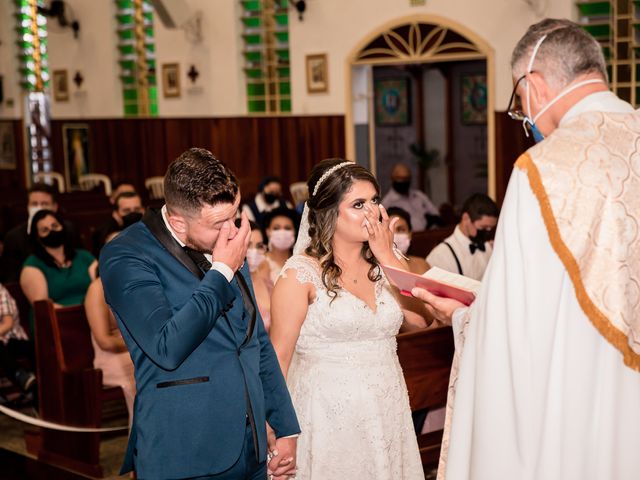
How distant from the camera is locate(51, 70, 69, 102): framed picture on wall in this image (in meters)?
18.9

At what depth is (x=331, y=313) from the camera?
3922 millimetres

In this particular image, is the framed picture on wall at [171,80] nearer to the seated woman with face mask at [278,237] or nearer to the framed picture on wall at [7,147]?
the framed picture on wall at [7,147]

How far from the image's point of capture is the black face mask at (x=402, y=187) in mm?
11410

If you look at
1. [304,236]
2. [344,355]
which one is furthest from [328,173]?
[344,355]

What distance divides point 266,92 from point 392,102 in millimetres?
2838

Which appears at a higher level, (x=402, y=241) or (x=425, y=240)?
(x=402, y=241)

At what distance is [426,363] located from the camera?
522 centimetres

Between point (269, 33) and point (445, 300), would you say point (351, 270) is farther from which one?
point (269, 33)

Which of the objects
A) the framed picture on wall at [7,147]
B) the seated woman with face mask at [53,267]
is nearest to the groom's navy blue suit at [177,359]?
the seated woman with face mask at [53,267]

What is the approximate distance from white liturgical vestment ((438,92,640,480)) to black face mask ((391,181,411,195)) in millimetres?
8611

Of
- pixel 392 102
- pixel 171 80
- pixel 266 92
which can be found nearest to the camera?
pixel 266 92

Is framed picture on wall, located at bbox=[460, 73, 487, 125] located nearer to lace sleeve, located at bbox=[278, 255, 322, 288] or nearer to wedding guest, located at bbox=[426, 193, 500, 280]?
wedding guest, located at bbox=[426, 193, 500, 280]

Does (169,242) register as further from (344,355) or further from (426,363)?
(426,363)

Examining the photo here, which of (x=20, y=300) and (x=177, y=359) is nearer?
(x=177, y=359)
